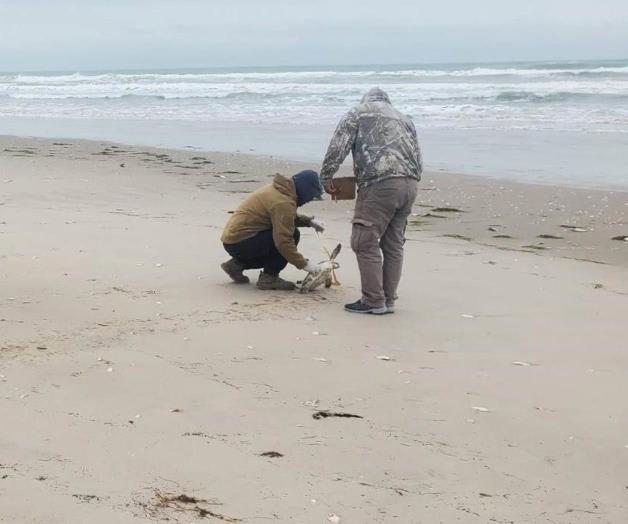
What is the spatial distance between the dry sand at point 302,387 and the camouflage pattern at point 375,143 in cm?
92

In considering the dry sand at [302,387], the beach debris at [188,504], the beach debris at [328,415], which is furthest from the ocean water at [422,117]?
the beach debris at [188,504]

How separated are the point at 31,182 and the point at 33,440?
813cm

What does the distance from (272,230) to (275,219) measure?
0.50 ft

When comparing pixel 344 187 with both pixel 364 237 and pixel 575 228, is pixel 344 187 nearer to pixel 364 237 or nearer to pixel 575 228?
pixel 364 237

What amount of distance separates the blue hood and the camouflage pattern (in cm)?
25

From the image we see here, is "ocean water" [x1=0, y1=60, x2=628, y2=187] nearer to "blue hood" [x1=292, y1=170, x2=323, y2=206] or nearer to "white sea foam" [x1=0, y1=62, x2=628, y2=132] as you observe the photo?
"white sea foam" [x1=0, y1=62, x2=628, y2=132]

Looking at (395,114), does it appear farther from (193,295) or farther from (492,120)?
(492,120)

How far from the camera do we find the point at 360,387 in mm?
4055

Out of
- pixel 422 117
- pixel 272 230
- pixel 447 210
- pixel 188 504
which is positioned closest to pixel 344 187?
pixel 272 230

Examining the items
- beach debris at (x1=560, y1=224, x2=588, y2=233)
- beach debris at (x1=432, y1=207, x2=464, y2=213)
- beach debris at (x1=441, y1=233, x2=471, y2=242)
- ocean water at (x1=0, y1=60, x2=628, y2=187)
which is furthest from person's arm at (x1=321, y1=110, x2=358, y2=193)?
ocean water at (x1=0, y1=60, x2=628, y2=187)

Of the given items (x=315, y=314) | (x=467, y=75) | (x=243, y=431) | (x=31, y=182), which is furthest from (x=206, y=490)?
(x=467, y=75)

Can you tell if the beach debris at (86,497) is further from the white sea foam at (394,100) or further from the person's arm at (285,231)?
the white sea foam at (394,100)

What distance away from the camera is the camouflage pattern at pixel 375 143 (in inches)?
215

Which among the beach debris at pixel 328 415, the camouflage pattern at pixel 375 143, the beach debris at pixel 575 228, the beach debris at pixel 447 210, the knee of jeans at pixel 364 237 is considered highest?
the camouflage pattern at pixel 375 143
